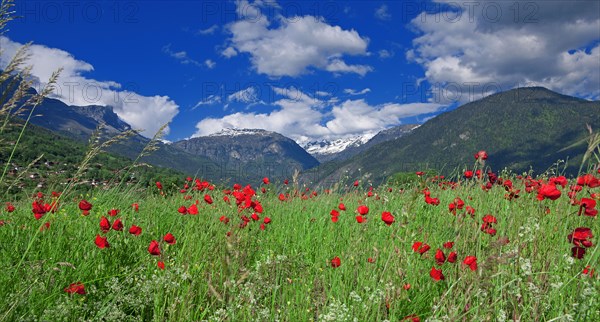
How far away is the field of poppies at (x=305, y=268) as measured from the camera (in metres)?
2.23

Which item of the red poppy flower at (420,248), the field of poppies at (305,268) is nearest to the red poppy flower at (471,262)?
the field of poppies at (305,268)

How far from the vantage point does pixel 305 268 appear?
132 inches

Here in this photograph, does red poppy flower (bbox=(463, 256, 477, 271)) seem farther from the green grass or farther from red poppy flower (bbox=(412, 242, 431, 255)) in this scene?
red poppy flower (bbox=(412, 242, 431, 255))

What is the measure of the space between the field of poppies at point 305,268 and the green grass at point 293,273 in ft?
0.05

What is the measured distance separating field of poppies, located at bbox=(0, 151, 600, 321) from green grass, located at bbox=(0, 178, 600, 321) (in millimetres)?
17

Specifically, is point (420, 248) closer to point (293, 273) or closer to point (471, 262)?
point (471, 262)

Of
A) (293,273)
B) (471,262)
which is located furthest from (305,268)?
(471,262)

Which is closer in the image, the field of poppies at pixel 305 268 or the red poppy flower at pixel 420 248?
the field of poppies at pixel 305 268

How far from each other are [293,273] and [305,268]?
16 centimetres

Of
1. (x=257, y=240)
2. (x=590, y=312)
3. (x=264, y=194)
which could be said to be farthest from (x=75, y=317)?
(x=264, y=194)

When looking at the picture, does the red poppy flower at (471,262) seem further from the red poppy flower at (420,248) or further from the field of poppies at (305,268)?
the red poppy flower at (420,248)

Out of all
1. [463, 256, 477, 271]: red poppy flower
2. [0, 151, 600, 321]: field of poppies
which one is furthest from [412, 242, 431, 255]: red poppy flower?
[463, 256, 477, 271]: red poppy flower

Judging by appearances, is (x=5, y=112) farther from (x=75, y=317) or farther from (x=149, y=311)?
(x=149, y=311)

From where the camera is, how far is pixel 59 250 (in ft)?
10.4
